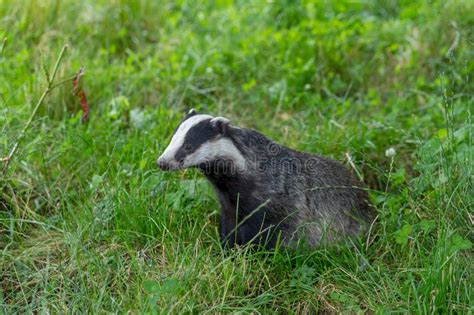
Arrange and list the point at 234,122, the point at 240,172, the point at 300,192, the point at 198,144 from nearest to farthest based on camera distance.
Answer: the point at 198,144 < the point at 240,172 < the point at 300,192 < the point at 234,122

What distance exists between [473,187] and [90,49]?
3966 mm

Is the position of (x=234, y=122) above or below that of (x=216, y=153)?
below

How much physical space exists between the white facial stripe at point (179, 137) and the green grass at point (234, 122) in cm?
48

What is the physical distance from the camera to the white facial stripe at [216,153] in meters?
4.19

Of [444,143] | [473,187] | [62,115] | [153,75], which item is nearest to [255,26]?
[153,75]

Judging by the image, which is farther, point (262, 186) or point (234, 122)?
point (234, 122)

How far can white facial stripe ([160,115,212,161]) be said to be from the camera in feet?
13.5

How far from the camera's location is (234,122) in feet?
19.9

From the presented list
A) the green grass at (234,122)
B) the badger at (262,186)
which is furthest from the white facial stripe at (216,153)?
the green grass at (234,122)

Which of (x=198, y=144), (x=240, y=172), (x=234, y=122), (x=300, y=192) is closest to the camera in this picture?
(x=198, y=144)

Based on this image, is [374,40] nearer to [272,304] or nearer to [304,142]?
[304,142]

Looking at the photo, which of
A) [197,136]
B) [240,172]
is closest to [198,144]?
[197,136]

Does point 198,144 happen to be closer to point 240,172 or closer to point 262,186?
point 240,172

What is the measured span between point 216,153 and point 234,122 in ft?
5.97
